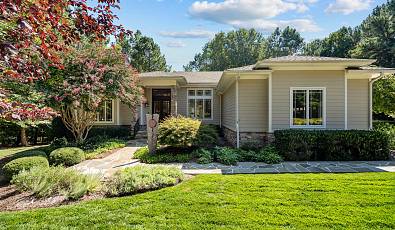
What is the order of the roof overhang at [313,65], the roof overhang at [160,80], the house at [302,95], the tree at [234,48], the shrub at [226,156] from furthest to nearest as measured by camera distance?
1. the tree at [234,48]
2. the roof overhang at [160,80]
3. the house at [302,95]
4. the roof overhang at [313,65]
5. the shrub at [226,156]

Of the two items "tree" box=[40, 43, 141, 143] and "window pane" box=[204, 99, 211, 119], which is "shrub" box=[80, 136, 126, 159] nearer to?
"tree" box=[40, 43, 141, 143]

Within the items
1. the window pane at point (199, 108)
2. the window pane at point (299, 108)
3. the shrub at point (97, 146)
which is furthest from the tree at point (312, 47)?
the shrub at point (97, 146)

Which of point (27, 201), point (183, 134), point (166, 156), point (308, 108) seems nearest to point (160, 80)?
point (183, 134)

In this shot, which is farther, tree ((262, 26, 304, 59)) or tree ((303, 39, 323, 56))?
tree ((262, 26, 304, 59))

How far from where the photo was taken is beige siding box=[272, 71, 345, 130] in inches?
412

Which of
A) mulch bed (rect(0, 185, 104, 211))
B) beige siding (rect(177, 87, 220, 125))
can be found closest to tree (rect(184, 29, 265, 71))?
beige siding (rect(177, 87, 220, 125))

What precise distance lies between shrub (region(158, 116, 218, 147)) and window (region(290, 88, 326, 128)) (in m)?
3.28

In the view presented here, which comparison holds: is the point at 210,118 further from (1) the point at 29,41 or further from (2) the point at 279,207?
(1) the point at 29,41

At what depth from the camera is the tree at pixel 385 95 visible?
46.0 ft

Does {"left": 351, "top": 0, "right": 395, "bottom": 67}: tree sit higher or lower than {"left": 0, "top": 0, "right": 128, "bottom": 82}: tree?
higher

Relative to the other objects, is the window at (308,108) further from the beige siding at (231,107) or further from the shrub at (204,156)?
the shrub at (204,156)

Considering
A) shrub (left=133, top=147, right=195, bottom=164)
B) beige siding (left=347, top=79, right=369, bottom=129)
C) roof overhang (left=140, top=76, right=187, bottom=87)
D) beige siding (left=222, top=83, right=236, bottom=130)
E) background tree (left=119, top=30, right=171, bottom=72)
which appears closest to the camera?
shrub (left=133, top=147, right=195, bottom=164)

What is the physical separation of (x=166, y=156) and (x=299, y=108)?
5242 mm

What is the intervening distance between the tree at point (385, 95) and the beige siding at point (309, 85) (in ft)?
18.0
